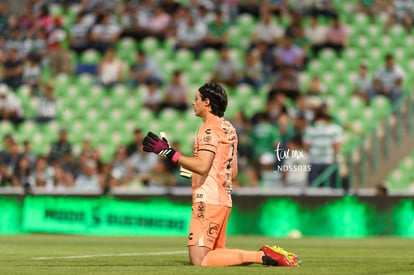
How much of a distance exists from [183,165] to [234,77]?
558 inches

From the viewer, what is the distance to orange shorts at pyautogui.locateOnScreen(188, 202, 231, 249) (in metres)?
9.75

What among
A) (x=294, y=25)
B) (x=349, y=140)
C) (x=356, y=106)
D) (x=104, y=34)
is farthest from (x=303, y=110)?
(x=104, y=34)

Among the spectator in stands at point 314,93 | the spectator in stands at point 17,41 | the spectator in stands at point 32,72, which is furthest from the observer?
the spectator in stands at point 17,41

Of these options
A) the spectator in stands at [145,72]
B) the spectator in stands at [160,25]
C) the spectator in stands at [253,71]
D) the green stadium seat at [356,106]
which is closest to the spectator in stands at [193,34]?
the spectator in stands at [160,25]

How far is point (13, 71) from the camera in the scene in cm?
2550

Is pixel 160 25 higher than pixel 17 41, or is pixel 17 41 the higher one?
pixel 160 25

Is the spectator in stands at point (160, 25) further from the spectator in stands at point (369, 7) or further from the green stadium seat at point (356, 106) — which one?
the green stadium seat at point (356, 106)

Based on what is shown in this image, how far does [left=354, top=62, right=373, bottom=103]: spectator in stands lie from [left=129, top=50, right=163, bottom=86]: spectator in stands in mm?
4414

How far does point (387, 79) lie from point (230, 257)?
13704 mm

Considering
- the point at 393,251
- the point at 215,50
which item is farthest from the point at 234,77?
the point at 393,251

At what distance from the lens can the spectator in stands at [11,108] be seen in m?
24.1

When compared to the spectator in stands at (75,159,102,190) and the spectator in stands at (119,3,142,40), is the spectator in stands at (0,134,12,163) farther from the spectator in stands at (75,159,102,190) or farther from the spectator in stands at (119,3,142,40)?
the spectator in stands at (119,3,142,40)

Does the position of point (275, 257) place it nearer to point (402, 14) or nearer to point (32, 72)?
point (32, 72)

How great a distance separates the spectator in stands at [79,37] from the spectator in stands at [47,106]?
184 cm
